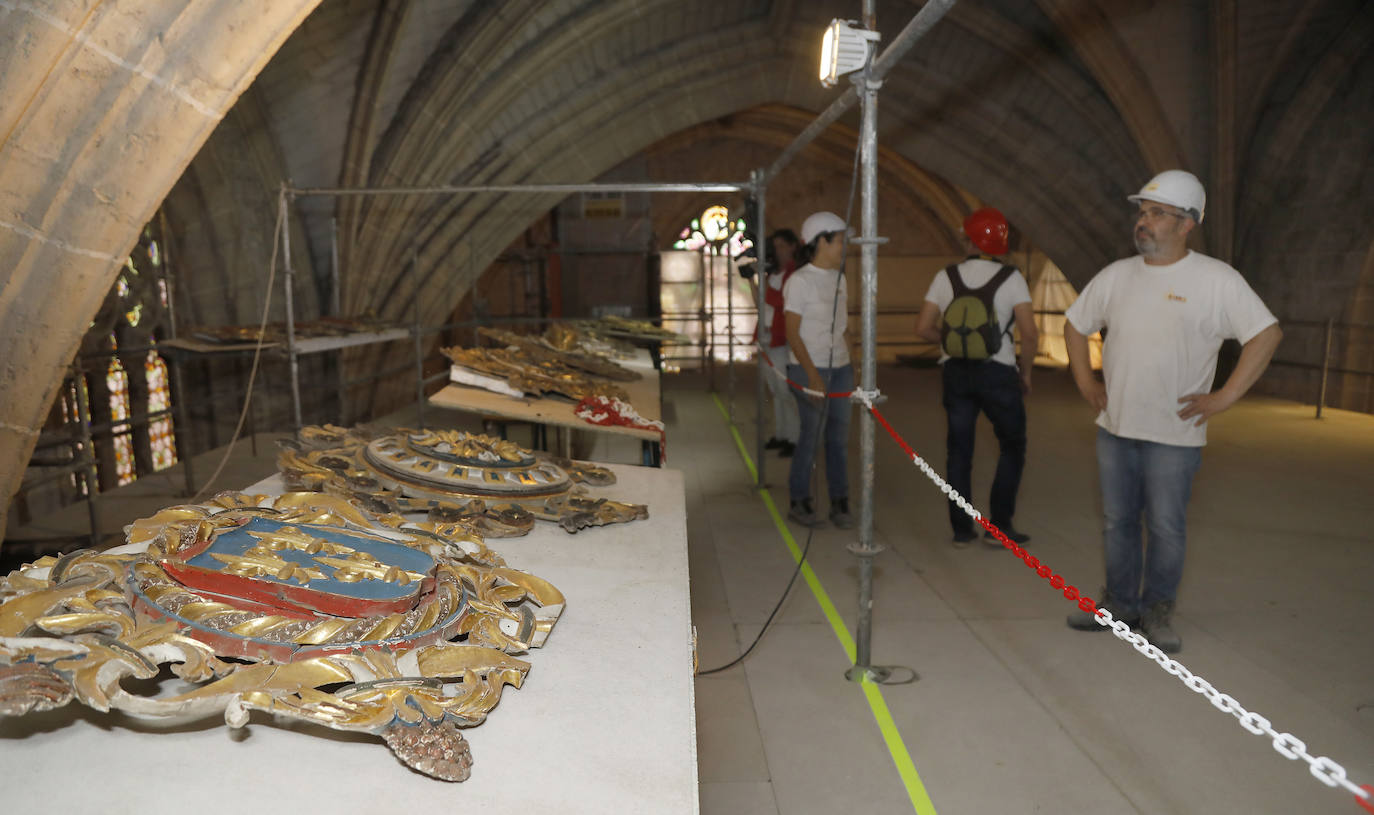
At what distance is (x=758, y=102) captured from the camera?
44.2 ft

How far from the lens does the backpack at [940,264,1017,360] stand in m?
4.53

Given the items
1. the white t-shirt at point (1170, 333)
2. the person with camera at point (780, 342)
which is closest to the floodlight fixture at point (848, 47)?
the white t-shirt at point (1170, 333)

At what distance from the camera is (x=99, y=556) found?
70.7 inches

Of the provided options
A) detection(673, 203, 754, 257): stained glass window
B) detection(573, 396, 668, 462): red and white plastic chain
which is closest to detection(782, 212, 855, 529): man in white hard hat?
detection(573, 396, 668, 462): red and white plastic chain

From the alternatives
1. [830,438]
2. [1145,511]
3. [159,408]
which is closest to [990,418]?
[830,438]

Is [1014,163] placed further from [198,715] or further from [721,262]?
[198,715]

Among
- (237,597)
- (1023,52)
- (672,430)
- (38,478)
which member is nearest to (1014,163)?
(1023,52)

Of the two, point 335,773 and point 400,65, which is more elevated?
point 400,65

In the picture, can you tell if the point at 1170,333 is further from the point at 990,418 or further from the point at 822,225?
the point at 822,225

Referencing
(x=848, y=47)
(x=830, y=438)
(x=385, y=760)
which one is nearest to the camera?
(x=385, y=760)

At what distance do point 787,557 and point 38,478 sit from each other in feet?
12.3

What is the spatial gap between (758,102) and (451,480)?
1165 cm

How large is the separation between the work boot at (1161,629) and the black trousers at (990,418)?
1261mm

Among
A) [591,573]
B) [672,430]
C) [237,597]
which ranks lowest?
[672,430]
